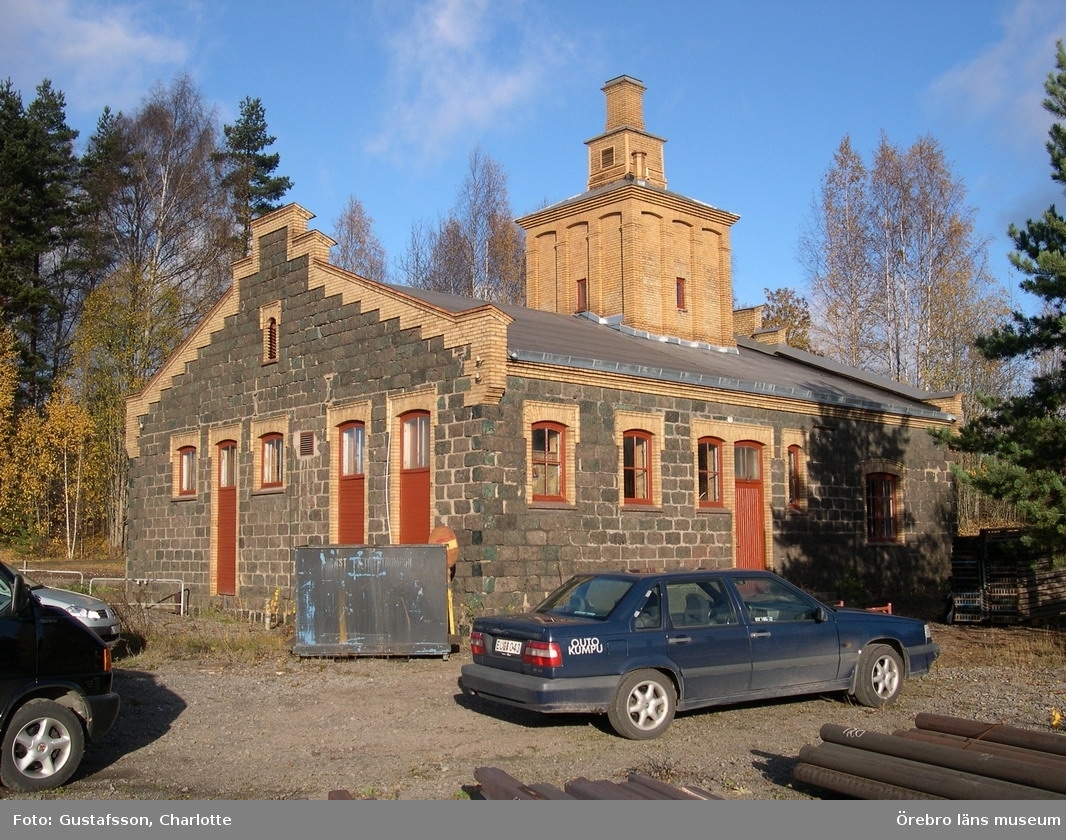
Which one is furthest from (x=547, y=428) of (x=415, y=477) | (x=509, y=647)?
(x=509, y=647)

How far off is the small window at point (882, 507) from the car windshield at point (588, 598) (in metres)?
15.2

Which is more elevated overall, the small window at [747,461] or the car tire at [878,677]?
the small window at [747,461]

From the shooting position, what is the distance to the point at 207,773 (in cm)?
836

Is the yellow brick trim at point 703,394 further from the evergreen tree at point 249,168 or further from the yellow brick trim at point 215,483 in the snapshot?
the evergreen tree at point 249,168

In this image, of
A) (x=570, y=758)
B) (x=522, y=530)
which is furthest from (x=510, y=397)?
(x=570, y=758)

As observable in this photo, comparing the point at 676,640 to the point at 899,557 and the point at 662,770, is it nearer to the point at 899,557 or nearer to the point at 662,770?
the point at 662,770

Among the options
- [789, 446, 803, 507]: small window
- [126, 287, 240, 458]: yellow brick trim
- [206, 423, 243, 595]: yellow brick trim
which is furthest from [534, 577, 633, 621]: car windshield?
[126, 287, 240, 458]: yellow brick trim

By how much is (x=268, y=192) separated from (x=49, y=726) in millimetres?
41288

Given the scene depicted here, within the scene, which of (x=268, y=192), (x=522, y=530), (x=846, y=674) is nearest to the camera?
(x=846, y=674)

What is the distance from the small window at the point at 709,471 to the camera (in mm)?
20391

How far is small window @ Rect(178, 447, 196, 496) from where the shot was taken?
24.0 meters

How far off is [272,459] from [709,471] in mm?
9066

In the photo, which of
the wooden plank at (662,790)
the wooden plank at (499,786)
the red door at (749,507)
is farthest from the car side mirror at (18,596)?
the red door at (749,507)

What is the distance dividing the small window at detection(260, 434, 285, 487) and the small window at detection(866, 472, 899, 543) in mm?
13393
